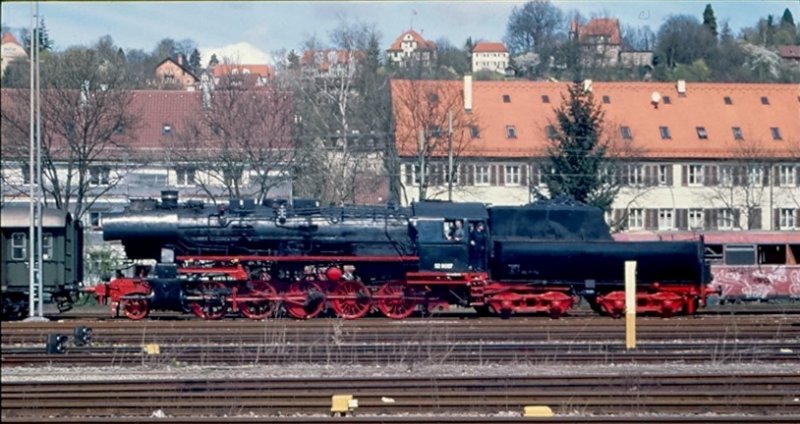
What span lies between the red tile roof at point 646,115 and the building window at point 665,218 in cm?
289

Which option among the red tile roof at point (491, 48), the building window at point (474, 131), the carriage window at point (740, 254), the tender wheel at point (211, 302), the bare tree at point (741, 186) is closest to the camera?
the tender wheel at point (211, 302)

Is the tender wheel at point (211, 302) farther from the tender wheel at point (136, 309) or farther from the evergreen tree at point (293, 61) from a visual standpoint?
the evergreen tree at point (293, 61)

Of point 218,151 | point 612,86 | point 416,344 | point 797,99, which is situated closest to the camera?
point 416,344

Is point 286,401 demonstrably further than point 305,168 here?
No

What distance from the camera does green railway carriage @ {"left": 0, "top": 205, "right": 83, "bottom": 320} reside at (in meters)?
25.4

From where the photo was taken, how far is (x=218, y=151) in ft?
119

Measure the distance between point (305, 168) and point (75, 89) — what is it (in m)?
12.1

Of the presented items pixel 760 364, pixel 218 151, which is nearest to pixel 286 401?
pixel 760 364

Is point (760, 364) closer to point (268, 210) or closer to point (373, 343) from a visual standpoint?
point (373, 343)

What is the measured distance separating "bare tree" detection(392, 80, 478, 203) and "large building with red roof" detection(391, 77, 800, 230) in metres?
0.06

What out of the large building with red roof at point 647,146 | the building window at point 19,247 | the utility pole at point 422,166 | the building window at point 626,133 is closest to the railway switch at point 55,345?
the building window at point 19,247

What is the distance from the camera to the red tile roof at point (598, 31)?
195ft

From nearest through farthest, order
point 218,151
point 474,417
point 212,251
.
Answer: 1. point 474,417
2. point 212,251
3. point 218,151

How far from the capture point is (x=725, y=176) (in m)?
45.4
